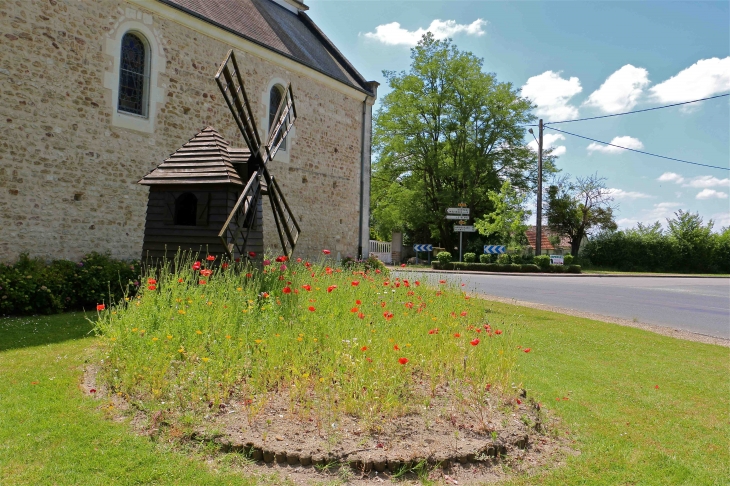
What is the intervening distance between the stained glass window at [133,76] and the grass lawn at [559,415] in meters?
6.04

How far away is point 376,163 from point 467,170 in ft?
23.9

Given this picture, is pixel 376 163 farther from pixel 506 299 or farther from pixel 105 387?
pixel 105 387

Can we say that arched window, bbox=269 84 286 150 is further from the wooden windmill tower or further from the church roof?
the wooden windmill tower

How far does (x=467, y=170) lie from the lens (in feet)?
115

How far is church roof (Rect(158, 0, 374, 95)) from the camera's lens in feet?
47.2

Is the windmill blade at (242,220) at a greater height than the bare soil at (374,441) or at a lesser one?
greater

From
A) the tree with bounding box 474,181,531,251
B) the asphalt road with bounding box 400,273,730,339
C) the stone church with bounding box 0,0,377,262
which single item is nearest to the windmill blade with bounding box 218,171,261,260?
the stone church with bounding box 0,0,377,262

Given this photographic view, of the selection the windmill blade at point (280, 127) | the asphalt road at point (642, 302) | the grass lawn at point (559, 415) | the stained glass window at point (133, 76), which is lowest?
the grass lawn at point (559, 415)

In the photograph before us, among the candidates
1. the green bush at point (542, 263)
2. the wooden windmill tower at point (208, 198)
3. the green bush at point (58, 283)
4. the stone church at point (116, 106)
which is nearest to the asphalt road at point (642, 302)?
the wooden windmill tower at point (208, 198)

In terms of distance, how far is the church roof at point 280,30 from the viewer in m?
14.4

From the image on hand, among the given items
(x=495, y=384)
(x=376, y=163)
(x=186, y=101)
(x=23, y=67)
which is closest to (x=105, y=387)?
(x=495, y=384)

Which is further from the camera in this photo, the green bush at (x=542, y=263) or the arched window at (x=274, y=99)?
the green bush at (x=542, y=263)

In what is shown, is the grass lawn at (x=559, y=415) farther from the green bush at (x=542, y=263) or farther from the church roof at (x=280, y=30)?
the green bush at (x=542, y=263)

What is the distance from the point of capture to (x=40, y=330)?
784 centimetres
